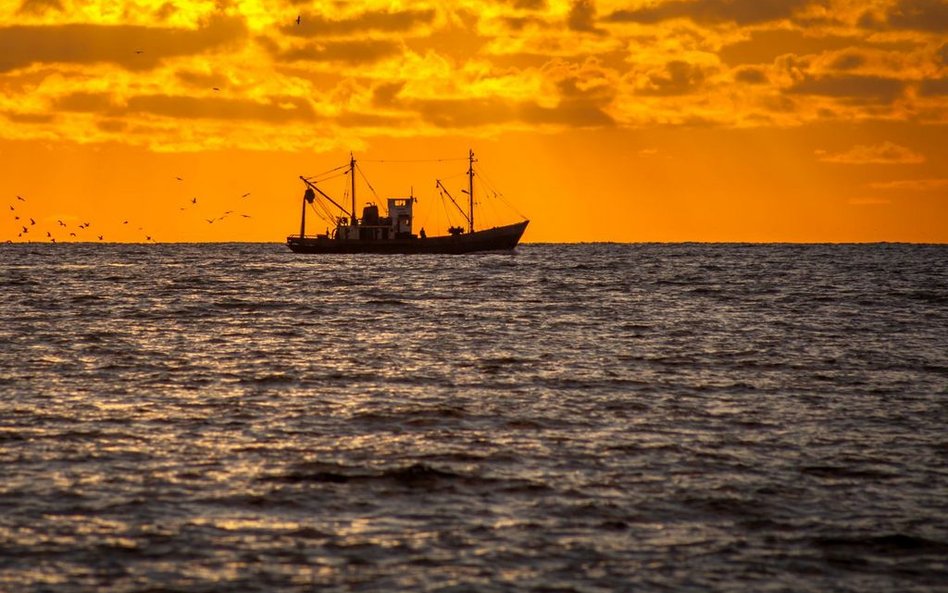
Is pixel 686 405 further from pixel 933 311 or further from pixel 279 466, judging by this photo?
pixel 933 311

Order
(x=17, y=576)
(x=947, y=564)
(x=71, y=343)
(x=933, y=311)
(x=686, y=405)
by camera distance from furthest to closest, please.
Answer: (x=933, y=311) → (x=71, y=343) → (x=686, y=405) → (x=947, y=564) → (x=17, y=576)

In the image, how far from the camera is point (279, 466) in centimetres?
2506

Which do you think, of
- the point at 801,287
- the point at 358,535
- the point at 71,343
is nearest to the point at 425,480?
the point at 358,535

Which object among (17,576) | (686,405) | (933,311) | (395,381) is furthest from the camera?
(933,311)

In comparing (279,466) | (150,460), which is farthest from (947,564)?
(150,460)

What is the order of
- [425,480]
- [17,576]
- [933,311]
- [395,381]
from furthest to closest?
[933,311], [395,381], [425,480], [17,576]

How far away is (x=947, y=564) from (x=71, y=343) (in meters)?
41.4

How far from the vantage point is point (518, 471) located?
2488 centimetres

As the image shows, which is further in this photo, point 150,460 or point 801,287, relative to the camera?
point 801,287

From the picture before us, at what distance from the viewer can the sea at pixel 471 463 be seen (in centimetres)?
1836

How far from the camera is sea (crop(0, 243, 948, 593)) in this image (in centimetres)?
1836

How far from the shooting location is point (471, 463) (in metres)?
25.7

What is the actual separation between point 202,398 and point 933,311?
58675mm

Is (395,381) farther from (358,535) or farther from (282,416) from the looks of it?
(358,535)
